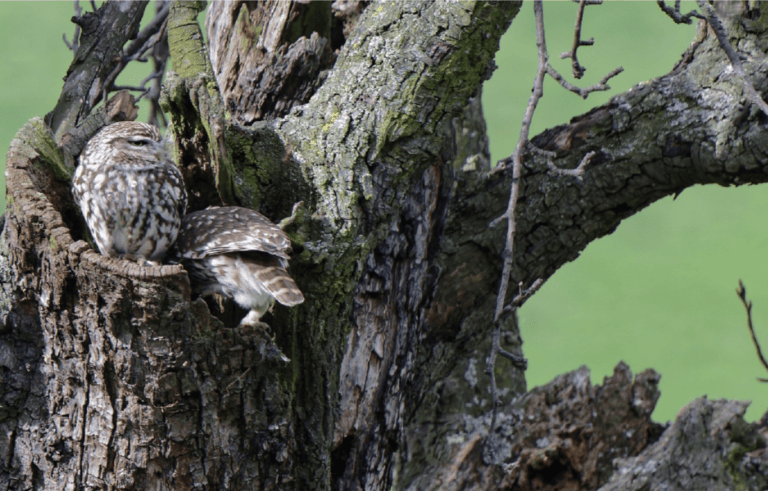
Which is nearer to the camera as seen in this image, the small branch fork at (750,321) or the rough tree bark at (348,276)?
the rough tree bark at (348,276)

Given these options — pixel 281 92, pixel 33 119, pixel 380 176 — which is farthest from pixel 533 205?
pixel 33 119

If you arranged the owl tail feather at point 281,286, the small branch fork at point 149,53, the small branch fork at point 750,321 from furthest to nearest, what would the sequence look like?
the small branch fork at point 149,53, the small branch fork at point 750,321, the owl tail feather at point 281,286

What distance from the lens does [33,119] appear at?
1.95 metres

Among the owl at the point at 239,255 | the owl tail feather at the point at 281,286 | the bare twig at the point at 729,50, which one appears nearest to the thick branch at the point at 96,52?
the owl at the point at 239,255

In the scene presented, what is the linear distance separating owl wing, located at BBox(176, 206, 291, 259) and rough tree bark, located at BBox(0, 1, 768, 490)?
0.39 ft

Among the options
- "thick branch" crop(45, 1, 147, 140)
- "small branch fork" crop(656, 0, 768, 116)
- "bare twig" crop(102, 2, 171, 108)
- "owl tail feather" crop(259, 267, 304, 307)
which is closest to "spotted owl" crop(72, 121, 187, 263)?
"owl tail feather" crop(259, 267, 304, 307)

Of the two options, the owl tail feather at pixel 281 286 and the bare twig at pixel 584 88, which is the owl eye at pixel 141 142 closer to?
the owl tail feather at pixel 281 286

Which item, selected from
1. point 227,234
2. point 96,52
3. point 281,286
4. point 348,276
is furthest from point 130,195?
point 96,52

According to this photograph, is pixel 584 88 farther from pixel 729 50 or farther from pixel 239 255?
pixel 239 255

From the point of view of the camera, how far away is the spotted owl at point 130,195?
2.00 meters

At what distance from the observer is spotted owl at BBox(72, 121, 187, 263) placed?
2.00 m

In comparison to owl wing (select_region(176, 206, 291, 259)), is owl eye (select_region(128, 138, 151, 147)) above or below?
above

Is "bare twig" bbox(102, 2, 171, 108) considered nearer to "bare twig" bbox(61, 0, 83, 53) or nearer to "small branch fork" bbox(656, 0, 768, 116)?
"bare twig" bbox(61, 0, 83, 53)

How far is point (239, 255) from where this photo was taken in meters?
2.02
